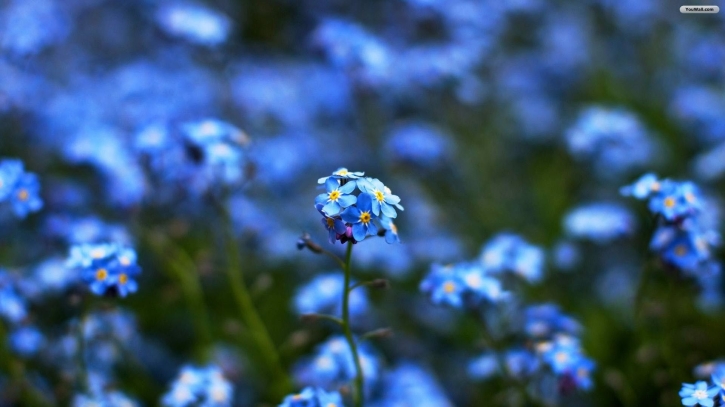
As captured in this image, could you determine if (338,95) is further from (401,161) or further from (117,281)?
(117,281)

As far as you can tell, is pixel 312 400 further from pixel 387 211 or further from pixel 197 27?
pixel 197 27

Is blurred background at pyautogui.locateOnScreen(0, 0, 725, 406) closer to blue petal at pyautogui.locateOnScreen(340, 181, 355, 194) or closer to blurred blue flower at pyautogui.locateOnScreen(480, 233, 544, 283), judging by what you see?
blurred blue flower at pyautogui.locateOnScreen(480, 233, 544, 283)

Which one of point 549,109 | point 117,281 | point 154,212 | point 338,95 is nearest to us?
point 117,281

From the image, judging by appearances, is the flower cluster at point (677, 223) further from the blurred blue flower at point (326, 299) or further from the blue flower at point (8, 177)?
the blue flower at point (8, 177)

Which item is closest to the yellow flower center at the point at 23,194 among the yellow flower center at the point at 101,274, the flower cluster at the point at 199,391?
the yellow flower center at the point at 101,274

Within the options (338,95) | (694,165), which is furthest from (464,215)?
(694,165)

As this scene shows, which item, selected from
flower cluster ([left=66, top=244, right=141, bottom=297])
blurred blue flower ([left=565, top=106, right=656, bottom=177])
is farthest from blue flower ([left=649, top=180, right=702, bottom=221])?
flower cluster ([left=66, top=244, right=141, bottom=297])

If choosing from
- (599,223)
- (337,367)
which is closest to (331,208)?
(337,367)

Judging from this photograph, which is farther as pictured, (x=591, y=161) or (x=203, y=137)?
(x=591, y=161)
